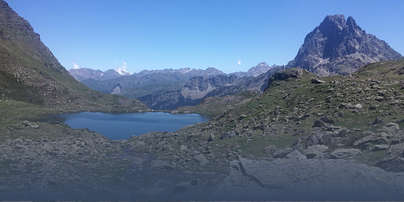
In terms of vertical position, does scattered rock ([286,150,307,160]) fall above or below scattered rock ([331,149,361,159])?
below

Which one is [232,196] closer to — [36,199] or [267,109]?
[36,199]

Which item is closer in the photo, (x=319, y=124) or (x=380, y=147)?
(x=380, y=147)

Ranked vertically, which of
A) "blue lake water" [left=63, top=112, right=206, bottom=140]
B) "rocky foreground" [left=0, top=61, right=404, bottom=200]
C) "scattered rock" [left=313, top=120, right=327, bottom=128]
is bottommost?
"blue lake water" [left=63, top=112, right=206, bottom=140]

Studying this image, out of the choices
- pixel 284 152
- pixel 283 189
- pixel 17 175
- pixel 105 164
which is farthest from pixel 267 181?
pixel 17 175

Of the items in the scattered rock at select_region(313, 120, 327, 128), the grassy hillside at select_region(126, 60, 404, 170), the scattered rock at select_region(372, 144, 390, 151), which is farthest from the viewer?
the scattered rock at select_region(313, 120, 327, 128)

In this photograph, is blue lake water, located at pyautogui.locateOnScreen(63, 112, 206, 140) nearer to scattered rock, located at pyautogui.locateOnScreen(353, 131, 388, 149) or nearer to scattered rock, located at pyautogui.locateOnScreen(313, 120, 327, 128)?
scattered rock, located at pyautogui.locateOnScreen(313, 120, 327, 128)

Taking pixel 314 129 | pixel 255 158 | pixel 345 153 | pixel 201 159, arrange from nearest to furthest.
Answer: pixel 345 153
pixel 255 158
pixel 201 159
pixel 314 129

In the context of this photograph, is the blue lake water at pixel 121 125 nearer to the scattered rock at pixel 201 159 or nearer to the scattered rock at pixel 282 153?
the scattered rock at pixel 201 159

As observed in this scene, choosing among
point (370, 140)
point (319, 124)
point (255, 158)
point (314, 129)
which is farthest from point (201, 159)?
point (370, 140)

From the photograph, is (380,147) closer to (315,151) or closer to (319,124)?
(315,151)

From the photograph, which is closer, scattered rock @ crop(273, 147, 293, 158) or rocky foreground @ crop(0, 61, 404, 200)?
rocky foreground @ crop(0, 61, 404, 200)

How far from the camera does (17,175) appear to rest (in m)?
24.0

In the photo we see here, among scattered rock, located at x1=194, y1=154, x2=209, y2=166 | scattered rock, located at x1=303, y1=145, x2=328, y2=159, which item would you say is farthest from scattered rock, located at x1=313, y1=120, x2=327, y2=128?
scattered rock, located at x1=194, y1=154, x2=209, y2=166

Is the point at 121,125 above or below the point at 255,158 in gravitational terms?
below
